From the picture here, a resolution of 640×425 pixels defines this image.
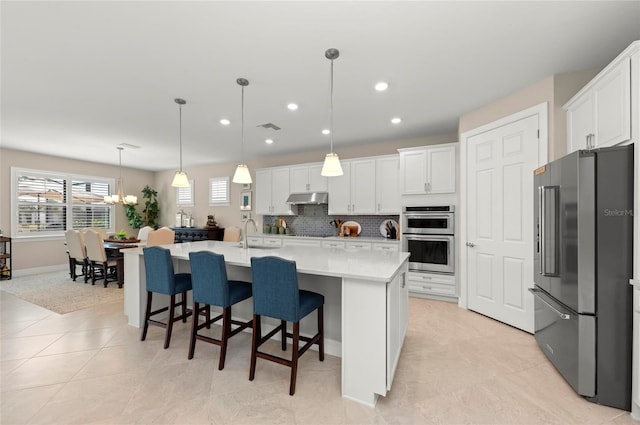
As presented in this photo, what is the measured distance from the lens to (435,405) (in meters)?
1.90

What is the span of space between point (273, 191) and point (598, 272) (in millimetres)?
5053

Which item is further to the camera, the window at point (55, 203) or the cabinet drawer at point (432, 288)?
the window at point (55, 203)

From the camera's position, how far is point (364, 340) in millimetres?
1925

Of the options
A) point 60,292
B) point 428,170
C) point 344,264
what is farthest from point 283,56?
point 60,292

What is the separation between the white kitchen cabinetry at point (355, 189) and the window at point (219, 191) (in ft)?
9.97

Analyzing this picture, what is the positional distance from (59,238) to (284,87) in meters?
6.66

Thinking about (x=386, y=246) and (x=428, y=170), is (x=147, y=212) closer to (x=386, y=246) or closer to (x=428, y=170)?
(x=386, y=246)

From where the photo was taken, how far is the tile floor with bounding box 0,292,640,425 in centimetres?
179

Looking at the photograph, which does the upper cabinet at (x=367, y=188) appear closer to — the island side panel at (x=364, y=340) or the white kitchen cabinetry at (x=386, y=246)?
the white kitchen cabinetry at (x=386, y=246)

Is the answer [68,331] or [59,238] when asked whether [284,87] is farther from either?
[59,238]

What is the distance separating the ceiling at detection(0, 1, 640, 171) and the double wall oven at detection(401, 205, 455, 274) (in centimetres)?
131

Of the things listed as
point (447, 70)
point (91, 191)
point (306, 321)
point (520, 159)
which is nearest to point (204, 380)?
point (306, 321)

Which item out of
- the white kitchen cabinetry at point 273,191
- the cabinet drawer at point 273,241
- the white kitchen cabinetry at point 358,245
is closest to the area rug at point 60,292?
the cabinet drawer at point 273,241

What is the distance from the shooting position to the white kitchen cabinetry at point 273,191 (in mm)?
5820
